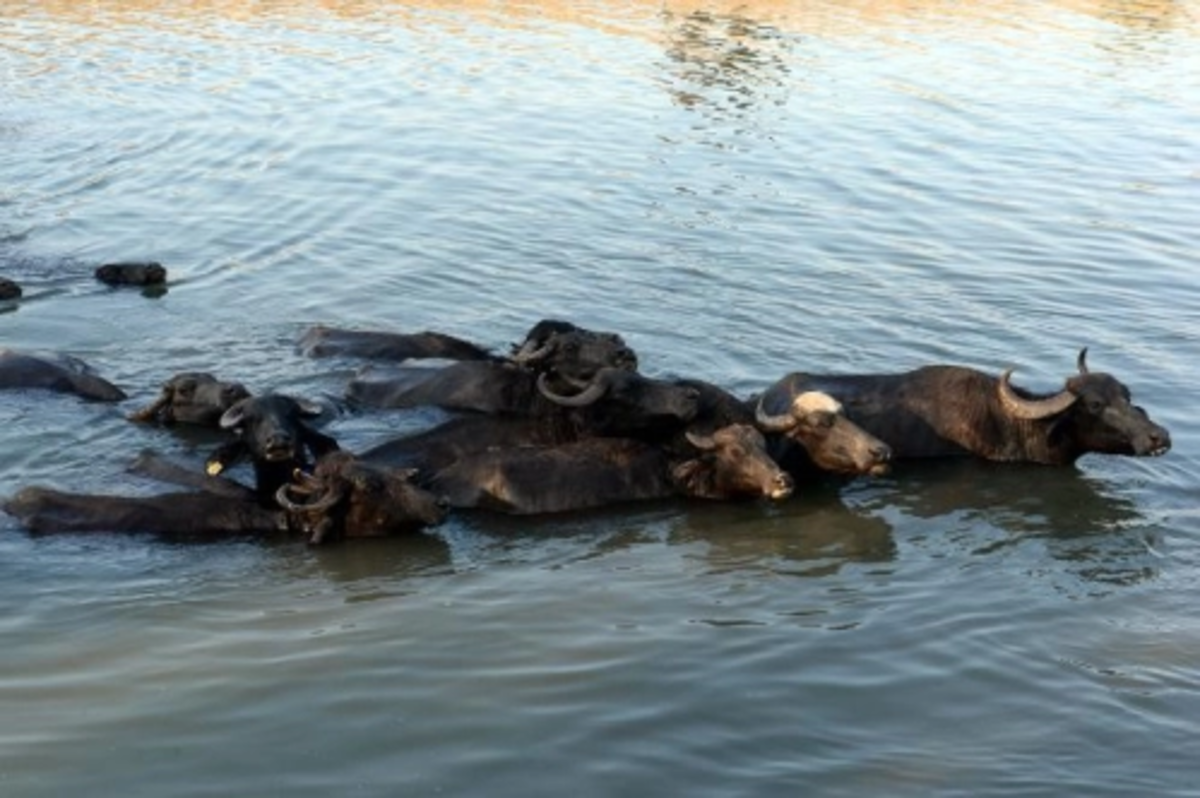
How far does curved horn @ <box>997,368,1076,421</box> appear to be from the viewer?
11.4 metres

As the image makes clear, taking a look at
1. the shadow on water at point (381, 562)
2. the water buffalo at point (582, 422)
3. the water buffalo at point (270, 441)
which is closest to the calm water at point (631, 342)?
the shadow on water at point (381, 562)

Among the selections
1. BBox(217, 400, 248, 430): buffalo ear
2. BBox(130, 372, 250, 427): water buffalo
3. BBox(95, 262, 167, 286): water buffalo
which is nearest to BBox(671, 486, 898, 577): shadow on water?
BBox(217, 400, 248, 430): buffalo ear

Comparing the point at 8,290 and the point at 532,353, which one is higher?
the point at 532,353

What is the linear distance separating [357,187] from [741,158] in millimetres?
4747

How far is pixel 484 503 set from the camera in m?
10.5

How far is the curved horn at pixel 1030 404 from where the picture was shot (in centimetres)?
1139

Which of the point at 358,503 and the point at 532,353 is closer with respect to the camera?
the point at 358,503

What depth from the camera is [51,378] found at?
39.6 ft

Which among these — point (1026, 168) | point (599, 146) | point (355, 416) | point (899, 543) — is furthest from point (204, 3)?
point (899, 543)

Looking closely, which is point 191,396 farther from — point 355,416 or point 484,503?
point 484,503

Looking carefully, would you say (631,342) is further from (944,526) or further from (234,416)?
(234,416)

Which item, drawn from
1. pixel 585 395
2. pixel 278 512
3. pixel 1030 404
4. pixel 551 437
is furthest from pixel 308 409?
pixel 1030 404

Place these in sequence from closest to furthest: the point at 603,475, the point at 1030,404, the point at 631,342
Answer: the point at 603,475 → the point at 1030,404 → the point at 631,342

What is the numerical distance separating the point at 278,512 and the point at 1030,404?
4.62m
